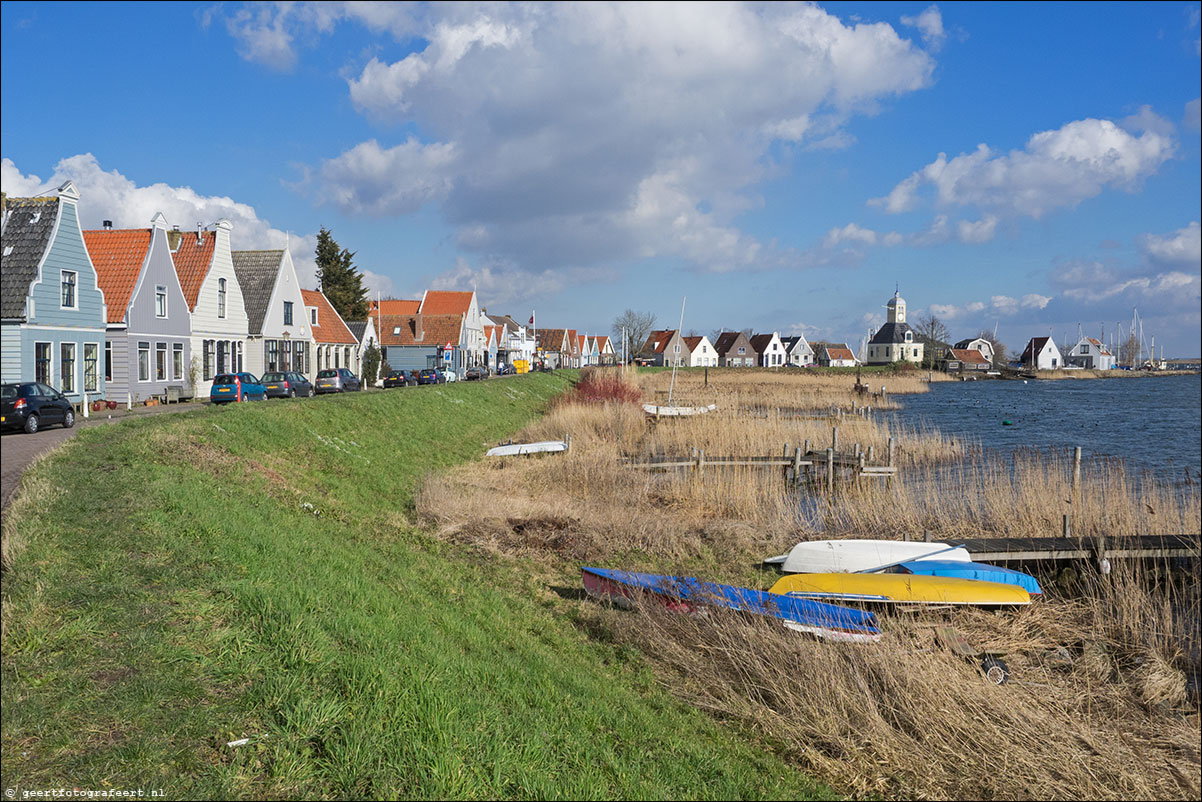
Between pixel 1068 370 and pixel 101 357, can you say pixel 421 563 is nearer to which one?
pixel 101 357

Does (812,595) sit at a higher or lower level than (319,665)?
lower

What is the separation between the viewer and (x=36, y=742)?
177 inches

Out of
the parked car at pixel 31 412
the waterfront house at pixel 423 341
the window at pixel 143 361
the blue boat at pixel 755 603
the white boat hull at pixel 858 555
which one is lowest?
the white boat hull at pixel 858 555

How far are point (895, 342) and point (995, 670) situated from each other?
454ft

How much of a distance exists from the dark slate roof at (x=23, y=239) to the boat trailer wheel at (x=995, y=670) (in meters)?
22.3

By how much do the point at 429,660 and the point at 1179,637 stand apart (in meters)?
9.55

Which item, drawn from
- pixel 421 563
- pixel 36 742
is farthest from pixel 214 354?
pixel 36 742

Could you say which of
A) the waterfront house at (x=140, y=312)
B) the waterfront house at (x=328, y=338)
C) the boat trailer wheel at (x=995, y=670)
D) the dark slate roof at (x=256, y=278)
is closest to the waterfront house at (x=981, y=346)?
the waterfront house at (x=328, y=338)

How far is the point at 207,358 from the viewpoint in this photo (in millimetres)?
35938

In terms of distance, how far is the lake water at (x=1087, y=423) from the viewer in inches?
1187

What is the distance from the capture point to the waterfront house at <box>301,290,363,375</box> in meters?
49.6

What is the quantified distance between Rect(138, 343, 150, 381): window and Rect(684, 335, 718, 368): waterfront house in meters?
106

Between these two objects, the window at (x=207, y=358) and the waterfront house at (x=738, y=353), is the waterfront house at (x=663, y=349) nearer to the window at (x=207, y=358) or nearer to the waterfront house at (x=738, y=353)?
the waterfront house at (x=738, y=353)

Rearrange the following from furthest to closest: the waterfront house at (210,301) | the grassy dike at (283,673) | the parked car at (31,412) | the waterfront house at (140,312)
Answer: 1. the waterfront house at (210,301)
2. the waterfront house at (140,312)
3. the parked car at (31,412)
4. the grassy dike at (283,673)
